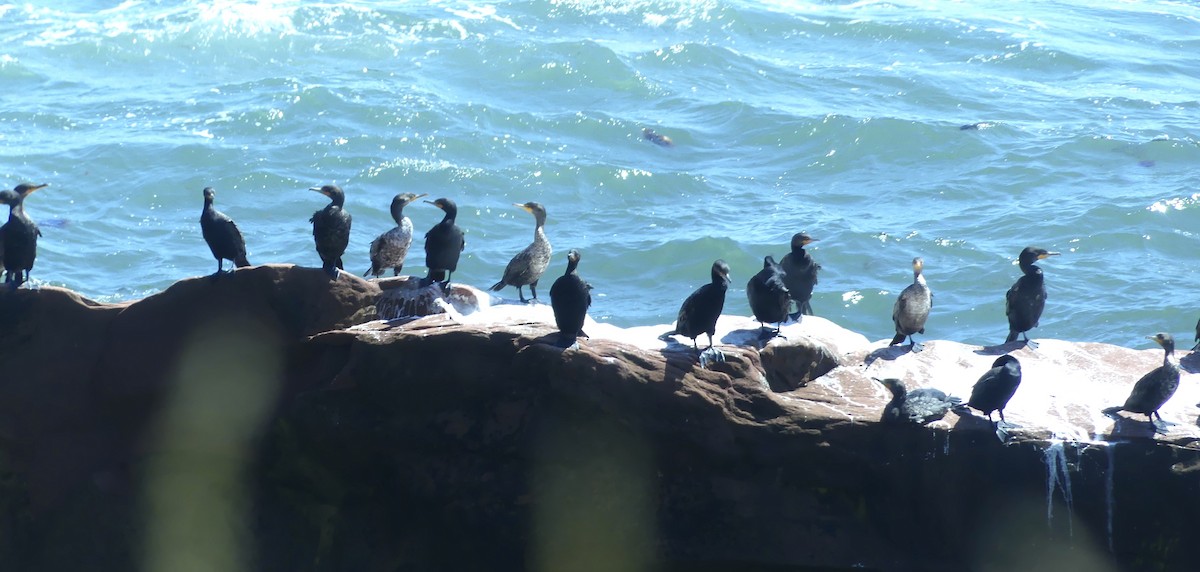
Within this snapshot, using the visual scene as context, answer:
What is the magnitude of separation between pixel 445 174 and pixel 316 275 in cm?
1386

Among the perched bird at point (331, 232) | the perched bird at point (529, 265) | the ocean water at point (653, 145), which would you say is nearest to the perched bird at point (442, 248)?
the perched bird at point (529, 265)

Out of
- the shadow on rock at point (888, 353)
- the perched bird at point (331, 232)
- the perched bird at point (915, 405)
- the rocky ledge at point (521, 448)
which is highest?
the perched bird at point (331, 232)

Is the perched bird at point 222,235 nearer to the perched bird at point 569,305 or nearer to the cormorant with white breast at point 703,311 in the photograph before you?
the perched bird at point 569,305

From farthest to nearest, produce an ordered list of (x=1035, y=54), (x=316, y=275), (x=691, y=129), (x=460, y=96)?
(x=1035, y=54) → (x=460, y=96) → (x=691, y=129) → (x=316, y=275)

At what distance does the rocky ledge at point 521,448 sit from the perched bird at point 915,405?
77 millimetres

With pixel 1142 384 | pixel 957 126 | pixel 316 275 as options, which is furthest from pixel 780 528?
pixel 957 126

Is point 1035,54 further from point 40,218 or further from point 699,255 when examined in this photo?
point 40,218

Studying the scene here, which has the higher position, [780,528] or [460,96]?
[460,96]

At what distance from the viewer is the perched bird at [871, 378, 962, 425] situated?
31.4ft

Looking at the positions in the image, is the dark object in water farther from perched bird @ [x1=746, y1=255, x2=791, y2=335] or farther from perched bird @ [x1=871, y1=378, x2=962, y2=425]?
perched bird @ [x1=871, y1=378, x2=962, y2=425]

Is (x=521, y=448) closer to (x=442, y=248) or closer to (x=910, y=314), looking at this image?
(x=442, y=248)

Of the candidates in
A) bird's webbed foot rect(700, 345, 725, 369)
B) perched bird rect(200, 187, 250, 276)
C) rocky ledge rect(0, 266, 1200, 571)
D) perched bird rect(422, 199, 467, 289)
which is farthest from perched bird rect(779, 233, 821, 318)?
perched bird rect(200, 187, 250, 276)

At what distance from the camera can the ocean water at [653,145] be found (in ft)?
68.6

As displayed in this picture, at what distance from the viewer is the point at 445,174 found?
80.3ft
